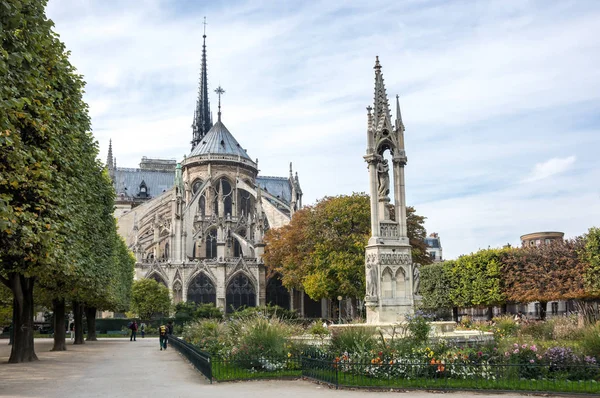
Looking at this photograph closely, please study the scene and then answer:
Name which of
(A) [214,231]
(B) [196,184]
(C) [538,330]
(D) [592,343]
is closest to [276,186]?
(B) [196,184]

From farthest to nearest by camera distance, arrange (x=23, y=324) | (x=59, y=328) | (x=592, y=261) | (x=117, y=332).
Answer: (x=117, y=332)
(x=592, y=261)
(x=59, y=328)
(x=23, y=324)

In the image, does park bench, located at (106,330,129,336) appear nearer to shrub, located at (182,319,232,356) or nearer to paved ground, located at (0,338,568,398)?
shrub, located at (182,319,232,356)

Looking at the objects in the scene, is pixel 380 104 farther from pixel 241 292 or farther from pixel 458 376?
pixel 241 292

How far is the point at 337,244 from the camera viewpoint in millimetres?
48438

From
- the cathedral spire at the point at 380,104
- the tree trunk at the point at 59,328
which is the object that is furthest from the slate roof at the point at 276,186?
the cathedral spire at the point at 380,104

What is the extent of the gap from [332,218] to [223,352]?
1238 inches

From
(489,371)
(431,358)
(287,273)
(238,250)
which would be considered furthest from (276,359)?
(238,250)

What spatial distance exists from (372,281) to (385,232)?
1635mm

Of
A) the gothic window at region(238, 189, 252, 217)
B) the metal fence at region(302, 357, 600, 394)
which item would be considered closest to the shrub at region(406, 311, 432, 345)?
the metal fence at region(302, 357, 600, 394)

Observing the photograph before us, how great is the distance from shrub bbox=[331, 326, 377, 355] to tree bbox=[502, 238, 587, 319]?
1037 inches

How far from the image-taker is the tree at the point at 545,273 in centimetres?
3853

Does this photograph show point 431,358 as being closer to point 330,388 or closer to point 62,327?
point 330,388

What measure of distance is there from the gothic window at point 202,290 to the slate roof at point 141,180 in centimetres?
4048

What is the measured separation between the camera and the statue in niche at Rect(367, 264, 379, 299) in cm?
1936
